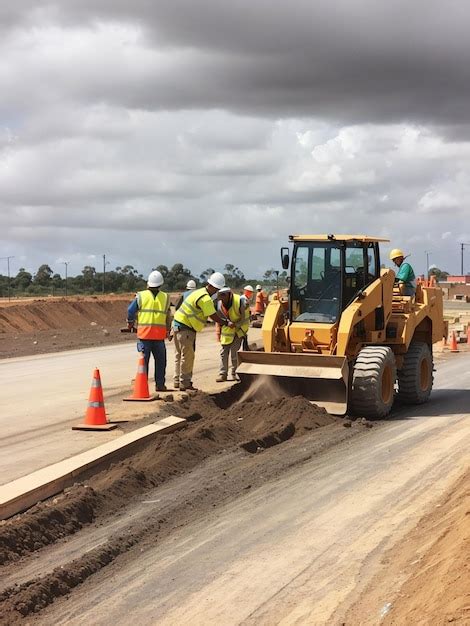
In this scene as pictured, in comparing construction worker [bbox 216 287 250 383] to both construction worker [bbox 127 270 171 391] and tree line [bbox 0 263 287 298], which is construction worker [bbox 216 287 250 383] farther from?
tree line [bbox 0 263 287 298]

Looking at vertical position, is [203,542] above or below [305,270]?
below

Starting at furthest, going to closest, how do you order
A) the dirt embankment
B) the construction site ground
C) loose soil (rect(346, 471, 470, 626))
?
the dirt embankment
the construction site ground
loose soil (rect(346, 471, 470, 626))

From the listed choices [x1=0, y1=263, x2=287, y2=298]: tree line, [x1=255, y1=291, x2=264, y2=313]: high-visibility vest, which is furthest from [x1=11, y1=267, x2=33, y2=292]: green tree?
[x1=255, y1=291, x2=264, y2=313]: high-visibility vest

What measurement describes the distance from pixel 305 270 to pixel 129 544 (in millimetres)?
7332

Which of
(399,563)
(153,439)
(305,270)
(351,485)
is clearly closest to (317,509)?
(351,485)

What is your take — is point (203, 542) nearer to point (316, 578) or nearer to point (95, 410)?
point (316, 578)

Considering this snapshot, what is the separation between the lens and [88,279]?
75.5 meters

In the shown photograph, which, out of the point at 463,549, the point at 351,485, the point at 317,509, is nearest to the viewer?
the point at 463,549

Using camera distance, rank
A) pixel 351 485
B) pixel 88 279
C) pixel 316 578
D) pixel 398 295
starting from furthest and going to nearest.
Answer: pixel 88 279 → pixel 398 295 → pixel 351 485 → pixel 316 578

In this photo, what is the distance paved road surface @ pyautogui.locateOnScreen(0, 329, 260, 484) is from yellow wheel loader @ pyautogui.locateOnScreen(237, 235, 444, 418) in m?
2.06

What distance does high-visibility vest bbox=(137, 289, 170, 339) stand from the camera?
1371 cm

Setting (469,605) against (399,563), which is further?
(399,563)

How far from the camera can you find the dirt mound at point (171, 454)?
23.7 ft

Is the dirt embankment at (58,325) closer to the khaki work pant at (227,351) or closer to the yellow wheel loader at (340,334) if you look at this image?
the khaki work pant at (227,351)
